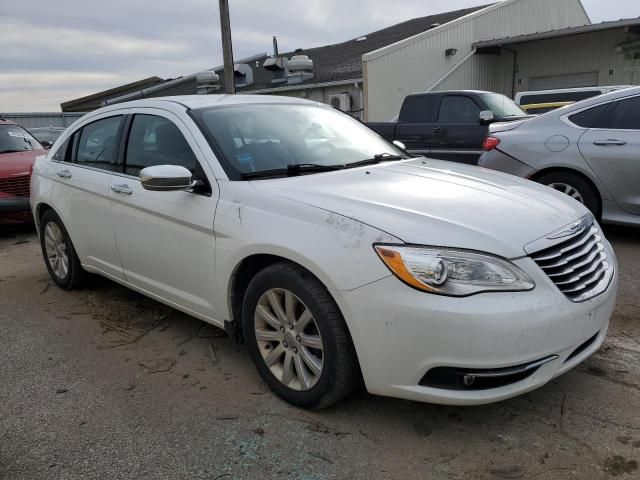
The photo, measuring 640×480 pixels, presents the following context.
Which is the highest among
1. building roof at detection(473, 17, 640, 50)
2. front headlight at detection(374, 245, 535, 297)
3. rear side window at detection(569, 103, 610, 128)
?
building roof at detection(473, 17, 640, 50)

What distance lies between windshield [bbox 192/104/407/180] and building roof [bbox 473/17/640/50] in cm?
1407

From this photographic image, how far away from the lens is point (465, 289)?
7.56 ft

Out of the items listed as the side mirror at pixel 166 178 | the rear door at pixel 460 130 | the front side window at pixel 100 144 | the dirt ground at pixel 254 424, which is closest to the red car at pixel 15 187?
the front side window at pixel 100 144

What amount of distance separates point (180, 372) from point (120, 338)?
0.80 metres

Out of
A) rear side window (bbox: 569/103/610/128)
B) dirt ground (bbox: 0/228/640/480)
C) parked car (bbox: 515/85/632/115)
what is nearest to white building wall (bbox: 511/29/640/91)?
parked car (bbox: 515/85/632/115)

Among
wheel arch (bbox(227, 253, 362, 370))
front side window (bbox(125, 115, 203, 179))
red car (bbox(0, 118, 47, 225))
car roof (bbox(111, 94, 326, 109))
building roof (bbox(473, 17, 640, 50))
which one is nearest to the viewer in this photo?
wheel arch (bbox(227, 253, 362, 370))

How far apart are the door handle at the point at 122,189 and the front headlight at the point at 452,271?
208 cm

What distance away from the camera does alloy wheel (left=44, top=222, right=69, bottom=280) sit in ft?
15.9

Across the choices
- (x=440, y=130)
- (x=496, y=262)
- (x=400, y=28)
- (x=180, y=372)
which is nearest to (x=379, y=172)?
(x=496, y=262)

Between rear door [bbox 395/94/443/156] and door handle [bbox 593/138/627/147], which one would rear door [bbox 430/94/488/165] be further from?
door handle [bbox 593/138/627/147]

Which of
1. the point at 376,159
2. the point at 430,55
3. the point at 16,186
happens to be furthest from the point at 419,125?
the point at 430,55

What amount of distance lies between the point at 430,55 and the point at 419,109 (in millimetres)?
8068

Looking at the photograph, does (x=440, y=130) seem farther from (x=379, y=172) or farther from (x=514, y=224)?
(x=514, y=224)

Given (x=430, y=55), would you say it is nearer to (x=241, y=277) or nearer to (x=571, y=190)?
(x=571, y=190)
